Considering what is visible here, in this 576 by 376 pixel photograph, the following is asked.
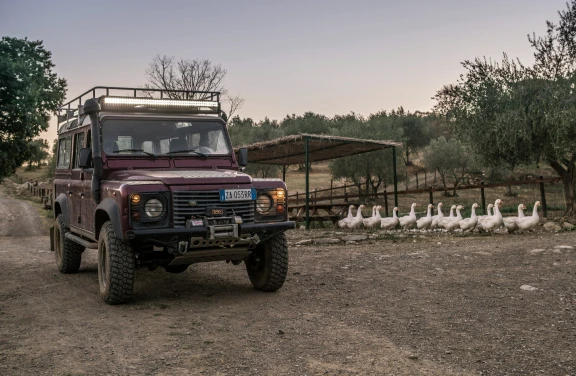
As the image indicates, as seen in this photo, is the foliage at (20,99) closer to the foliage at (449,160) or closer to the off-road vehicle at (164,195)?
the off-road vehicle at (164,195)

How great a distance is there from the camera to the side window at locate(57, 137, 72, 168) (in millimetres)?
9117

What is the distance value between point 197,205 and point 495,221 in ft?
32.5

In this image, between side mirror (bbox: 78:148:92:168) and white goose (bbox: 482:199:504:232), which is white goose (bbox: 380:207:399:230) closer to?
white goose (bbox: 482:199:504:232)

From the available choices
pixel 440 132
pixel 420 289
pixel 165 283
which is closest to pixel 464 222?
pixel 420 289

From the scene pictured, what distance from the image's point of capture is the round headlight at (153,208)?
20.3ft

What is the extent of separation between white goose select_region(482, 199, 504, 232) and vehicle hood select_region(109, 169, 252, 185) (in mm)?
9194

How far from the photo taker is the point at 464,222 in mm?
14641

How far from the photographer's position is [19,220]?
2800 cm

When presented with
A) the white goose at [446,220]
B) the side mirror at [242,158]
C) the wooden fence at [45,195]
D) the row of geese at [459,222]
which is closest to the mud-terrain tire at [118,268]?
the side mirror at [242,158]

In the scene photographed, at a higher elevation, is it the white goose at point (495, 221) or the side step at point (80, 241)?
the side step at point (80, 241)

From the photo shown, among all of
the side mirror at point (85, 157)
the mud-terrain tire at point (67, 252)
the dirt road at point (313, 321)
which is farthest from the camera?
the mud-terrain tire at point (67, 252)

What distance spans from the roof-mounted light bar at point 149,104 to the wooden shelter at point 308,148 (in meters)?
8.05

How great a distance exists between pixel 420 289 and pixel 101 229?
4.07 meters

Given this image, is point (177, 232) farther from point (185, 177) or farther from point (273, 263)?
point (273, 263)
